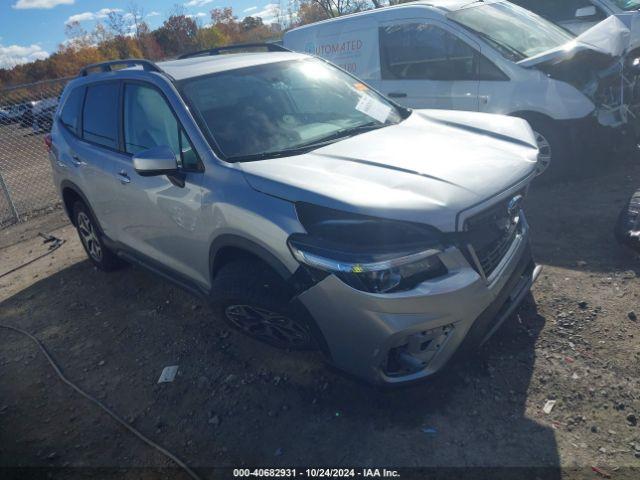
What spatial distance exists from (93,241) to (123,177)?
1571 millimetres

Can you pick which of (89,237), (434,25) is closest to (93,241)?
(89,237)

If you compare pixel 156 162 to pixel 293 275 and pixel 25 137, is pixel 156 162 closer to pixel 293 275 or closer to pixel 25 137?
pixel 293 275

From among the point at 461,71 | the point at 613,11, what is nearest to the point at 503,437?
the point at 461,71

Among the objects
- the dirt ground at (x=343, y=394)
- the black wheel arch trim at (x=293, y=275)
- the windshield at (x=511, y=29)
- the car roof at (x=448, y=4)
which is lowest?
the dirt ground at (x=343, y=394)

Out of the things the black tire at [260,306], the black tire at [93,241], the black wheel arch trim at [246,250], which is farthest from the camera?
the black tire at [93,241]

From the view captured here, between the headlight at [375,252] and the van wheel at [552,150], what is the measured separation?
10.6ft

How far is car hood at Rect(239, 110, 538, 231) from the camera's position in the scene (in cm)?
243

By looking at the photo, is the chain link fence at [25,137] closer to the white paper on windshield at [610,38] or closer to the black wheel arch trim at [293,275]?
the black wheel arch trim at [293,275]

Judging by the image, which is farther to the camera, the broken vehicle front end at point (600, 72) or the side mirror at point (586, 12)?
the side mirror at point (586, 12)

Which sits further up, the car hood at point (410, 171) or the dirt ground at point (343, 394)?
the car hood at point (410, 171)

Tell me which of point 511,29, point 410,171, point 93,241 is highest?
point 511,29

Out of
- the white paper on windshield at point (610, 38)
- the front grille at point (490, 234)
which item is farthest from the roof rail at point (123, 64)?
the white paper on windshield at point (610, 38)

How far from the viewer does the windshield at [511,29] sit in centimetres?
531

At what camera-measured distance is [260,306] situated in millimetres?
2855
